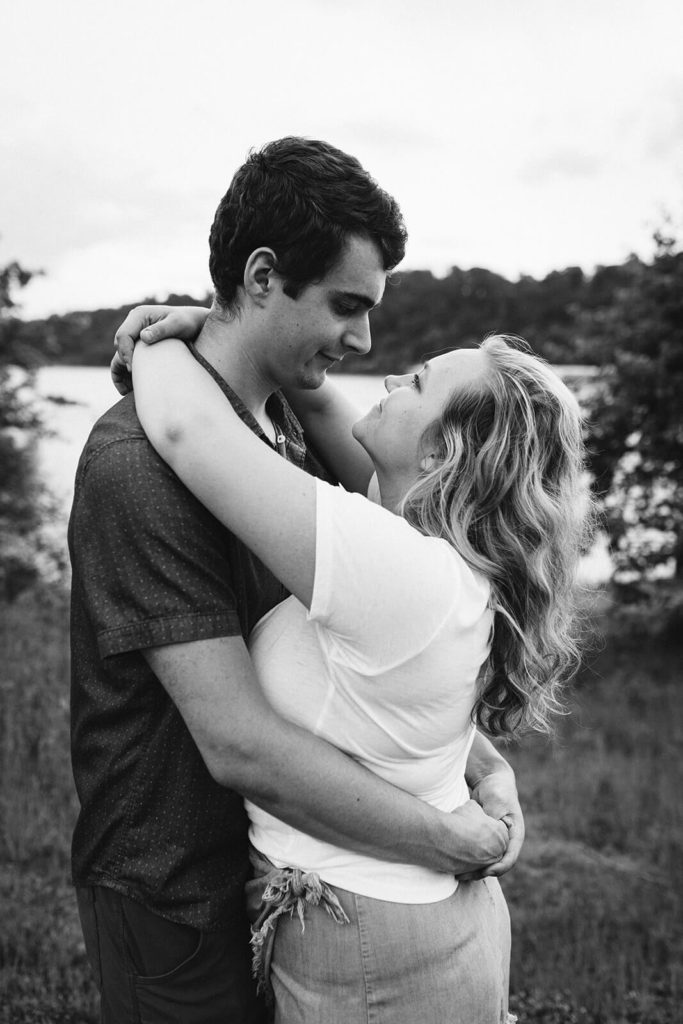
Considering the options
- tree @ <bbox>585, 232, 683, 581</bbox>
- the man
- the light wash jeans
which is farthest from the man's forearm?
tree @ <bbox>585, 232, 683, 581</bbox>

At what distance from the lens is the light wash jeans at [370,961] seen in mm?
1816

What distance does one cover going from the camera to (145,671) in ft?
6.17

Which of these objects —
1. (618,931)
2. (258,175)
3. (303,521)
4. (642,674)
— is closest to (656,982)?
(618,931)

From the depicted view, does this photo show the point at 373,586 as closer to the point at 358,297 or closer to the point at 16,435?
the point at 358,297

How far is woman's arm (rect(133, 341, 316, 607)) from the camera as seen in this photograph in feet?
5.50

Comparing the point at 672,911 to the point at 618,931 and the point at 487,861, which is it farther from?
the point at 487,861

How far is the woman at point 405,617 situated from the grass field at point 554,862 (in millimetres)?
2089

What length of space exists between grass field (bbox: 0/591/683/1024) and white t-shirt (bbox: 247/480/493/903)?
2164 millimetres

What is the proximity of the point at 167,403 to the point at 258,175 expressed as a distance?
69 cm

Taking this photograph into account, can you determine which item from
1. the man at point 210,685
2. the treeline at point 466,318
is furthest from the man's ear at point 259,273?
the treeline at point 466,318

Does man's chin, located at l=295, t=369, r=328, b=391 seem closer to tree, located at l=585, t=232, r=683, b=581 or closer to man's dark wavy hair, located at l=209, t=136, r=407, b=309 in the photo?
man's dark wavy hair, located at l=209, t=136, r=407, b=309

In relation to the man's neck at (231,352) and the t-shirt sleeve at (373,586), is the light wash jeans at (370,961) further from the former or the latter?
the man's neck at (231,352)

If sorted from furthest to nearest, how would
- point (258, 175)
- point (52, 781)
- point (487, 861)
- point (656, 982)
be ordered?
point (52, 781) → point (656, 982) → point (258, 175) → point (487, 861)

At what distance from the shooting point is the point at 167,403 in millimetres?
1840
